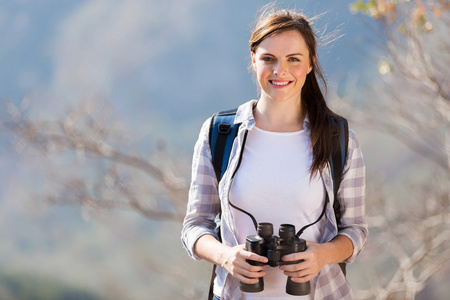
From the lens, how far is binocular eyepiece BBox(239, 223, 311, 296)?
117 cm

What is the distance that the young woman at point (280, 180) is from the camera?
1.25 metres

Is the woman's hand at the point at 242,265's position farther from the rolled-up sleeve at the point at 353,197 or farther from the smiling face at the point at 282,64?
the smiling face at the point at 282,64

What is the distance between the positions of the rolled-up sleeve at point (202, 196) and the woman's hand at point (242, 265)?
A: 0.12 m

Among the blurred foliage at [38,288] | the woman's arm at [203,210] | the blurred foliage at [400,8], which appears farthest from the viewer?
the blurred foliage at [38,288]

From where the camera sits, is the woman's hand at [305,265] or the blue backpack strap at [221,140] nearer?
the woman's hand at [305,265]

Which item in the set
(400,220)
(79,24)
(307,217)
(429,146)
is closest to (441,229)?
(400,220)

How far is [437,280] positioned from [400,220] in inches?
16.8

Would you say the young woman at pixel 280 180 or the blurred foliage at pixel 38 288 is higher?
the blurred foliage at pixel 38 288

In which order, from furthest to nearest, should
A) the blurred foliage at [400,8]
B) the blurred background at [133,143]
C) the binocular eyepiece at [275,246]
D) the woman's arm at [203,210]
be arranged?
the blurred background at [133,143], the blurred foliage at [400,8], the woman's arm at [203,210], the binocular eyepiece at [275,246]

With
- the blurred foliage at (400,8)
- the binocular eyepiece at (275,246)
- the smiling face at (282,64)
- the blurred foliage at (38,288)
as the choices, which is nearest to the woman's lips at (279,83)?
the smiling face at (282,64)

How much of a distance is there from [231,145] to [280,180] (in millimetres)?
148

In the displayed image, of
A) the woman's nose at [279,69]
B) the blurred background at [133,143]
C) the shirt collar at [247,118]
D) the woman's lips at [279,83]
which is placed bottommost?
the shirt collar at [247,118]

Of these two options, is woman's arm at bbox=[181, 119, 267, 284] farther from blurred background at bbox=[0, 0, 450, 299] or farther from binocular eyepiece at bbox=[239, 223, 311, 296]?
blurred background at bbox=[0, 0, 450, 299]

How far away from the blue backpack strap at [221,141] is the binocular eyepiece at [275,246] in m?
0.20
